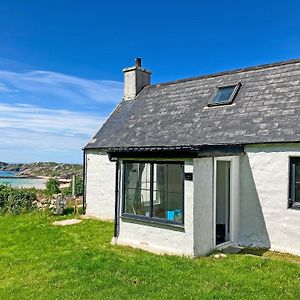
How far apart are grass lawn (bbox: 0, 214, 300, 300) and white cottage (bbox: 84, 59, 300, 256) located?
2.57 ft

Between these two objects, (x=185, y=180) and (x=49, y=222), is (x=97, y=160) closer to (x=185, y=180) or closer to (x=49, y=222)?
(x=49, y=222)

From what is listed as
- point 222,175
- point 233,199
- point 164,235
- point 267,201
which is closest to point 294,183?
point 267,201

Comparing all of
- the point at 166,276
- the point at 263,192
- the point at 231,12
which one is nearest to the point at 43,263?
the point at 166,276

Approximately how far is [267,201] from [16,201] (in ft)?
42.8

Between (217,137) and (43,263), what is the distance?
6.80 metres

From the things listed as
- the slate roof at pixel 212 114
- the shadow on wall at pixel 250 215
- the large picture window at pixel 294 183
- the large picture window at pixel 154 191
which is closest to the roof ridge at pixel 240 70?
the slate roof at pixel 212 114

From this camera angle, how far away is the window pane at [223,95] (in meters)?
12.9

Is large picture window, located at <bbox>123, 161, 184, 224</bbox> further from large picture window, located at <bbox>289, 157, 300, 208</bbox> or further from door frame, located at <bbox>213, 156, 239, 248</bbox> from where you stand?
large picture window, located at <bbox>289, 157, 300, 208</bbox>

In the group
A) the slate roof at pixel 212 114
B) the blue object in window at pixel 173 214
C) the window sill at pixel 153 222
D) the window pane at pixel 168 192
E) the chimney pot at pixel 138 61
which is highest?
the chimney pot at pixel 138 61

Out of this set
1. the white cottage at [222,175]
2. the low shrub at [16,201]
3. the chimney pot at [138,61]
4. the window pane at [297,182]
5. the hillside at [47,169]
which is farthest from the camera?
the hillside at [47,169]

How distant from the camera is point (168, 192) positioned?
30.4 feet

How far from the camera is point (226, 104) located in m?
12.6

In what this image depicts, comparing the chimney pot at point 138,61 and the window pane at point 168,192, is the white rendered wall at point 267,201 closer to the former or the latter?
the window pane at point 168,192

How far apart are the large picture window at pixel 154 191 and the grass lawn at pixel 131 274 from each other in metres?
1.18
